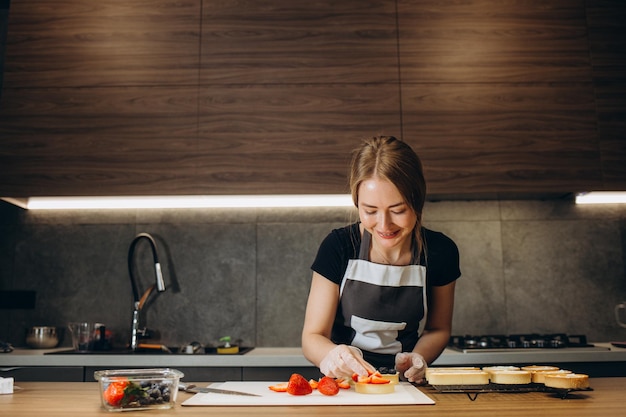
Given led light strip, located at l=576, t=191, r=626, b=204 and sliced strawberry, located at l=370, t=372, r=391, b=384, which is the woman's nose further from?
led light strip, located at l=576, t=191, r=626, b=204

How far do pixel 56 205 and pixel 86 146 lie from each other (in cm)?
42

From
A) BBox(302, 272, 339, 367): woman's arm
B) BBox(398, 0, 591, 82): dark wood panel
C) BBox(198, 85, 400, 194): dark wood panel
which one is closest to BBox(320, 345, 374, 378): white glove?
BBox(302, 272, 339, 367): woman's arm

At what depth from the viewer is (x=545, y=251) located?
2.87m

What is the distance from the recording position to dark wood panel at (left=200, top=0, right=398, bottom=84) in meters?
2.69

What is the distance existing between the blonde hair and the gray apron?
0.80 ft

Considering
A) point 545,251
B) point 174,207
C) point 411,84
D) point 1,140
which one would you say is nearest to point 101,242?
point 174,207

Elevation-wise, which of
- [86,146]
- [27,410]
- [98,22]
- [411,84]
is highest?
[98,22]

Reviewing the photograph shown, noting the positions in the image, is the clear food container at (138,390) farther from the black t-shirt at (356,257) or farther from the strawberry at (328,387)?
the black t-shirt at (356,257)

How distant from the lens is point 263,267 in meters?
2.88

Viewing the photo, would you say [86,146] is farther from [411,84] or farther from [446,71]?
[446,71]

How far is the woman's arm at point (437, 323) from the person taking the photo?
171 cm

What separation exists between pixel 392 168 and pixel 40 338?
2.05m

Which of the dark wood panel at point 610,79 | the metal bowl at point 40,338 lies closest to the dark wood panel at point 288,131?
the dark wood panel at point 610,79

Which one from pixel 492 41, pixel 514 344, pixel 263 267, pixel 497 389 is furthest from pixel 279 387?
pixel 492 41
